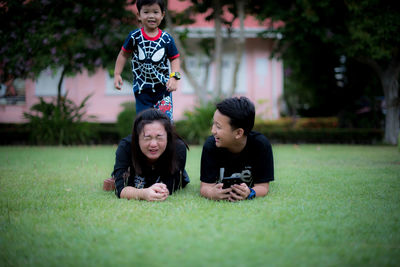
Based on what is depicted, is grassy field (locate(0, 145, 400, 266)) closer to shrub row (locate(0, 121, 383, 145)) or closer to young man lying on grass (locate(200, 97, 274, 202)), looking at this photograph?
young man lying on grass (locate(200, 97, 274, 202))

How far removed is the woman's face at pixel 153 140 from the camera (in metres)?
2.71

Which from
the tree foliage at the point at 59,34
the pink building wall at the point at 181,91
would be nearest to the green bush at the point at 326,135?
the pink building wall at the point at 181,91

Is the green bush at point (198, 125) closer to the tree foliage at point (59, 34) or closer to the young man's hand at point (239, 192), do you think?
the tree foliage at point (59, 34)

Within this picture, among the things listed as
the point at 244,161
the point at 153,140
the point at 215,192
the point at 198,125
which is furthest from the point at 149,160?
the point at 198,125

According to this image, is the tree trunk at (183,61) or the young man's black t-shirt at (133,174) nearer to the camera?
the young man's black t-shirt at (133,174)

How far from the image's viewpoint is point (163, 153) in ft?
9.43

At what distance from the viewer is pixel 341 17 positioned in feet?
30.3

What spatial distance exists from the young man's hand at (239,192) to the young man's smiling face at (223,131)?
1.12 ft

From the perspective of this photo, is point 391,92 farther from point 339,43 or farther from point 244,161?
point 244,161

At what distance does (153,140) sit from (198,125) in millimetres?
6767

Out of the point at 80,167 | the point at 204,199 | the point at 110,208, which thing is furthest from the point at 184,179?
the point at 80,167

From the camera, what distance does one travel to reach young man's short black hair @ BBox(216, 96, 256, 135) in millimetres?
2611

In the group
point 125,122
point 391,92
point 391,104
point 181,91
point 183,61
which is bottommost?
point 125,122

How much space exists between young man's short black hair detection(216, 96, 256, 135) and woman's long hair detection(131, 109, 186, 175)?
48 cm
